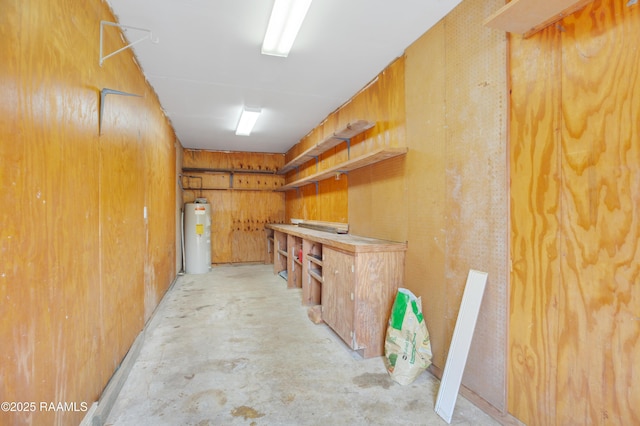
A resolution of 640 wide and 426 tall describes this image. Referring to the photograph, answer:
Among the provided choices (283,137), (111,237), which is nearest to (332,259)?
(111,237)

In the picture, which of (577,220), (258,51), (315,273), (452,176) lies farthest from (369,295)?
(258,51)

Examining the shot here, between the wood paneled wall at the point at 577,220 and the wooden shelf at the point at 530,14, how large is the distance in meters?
0.04

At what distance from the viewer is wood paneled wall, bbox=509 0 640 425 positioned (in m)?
1.25

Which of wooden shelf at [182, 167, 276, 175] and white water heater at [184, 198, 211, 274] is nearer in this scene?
white water heater at [184, 198, 211, 274]

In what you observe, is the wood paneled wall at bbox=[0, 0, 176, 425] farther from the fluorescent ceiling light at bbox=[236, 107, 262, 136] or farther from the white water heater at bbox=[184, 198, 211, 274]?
the white water heater at bbox=[184, 198, 211, 274]

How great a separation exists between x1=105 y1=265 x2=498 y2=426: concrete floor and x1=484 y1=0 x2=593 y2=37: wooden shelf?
216 cm

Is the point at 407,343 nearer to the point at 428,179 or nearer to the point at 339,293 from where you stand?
the point at 339,293

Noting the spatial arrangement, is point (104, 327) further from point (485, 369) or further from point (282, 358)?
point (485, 369)

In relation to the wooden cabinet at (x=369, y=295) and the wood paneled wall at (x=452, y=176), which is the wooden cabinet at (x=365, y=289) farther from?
the wood paneled wall at (x=452, y=176)

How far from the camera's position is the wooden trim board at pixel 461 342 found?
1.84 meters

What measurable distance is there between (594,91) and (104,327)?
2878mm

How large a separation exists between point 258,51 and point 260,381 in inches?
105

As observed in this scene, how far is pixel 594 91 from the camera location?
4.46 ft

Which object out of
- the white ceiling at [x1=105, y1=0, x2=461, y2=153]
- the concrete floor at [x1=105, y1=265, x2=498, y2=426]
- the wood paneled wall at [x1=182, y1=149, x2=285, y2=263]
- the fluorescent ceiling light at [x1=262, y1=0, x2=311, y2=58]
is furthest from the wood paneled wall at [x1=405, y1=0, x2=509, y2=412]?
the wood paneled wall at [x1=182, y1=149, x2=285, y2=263]
